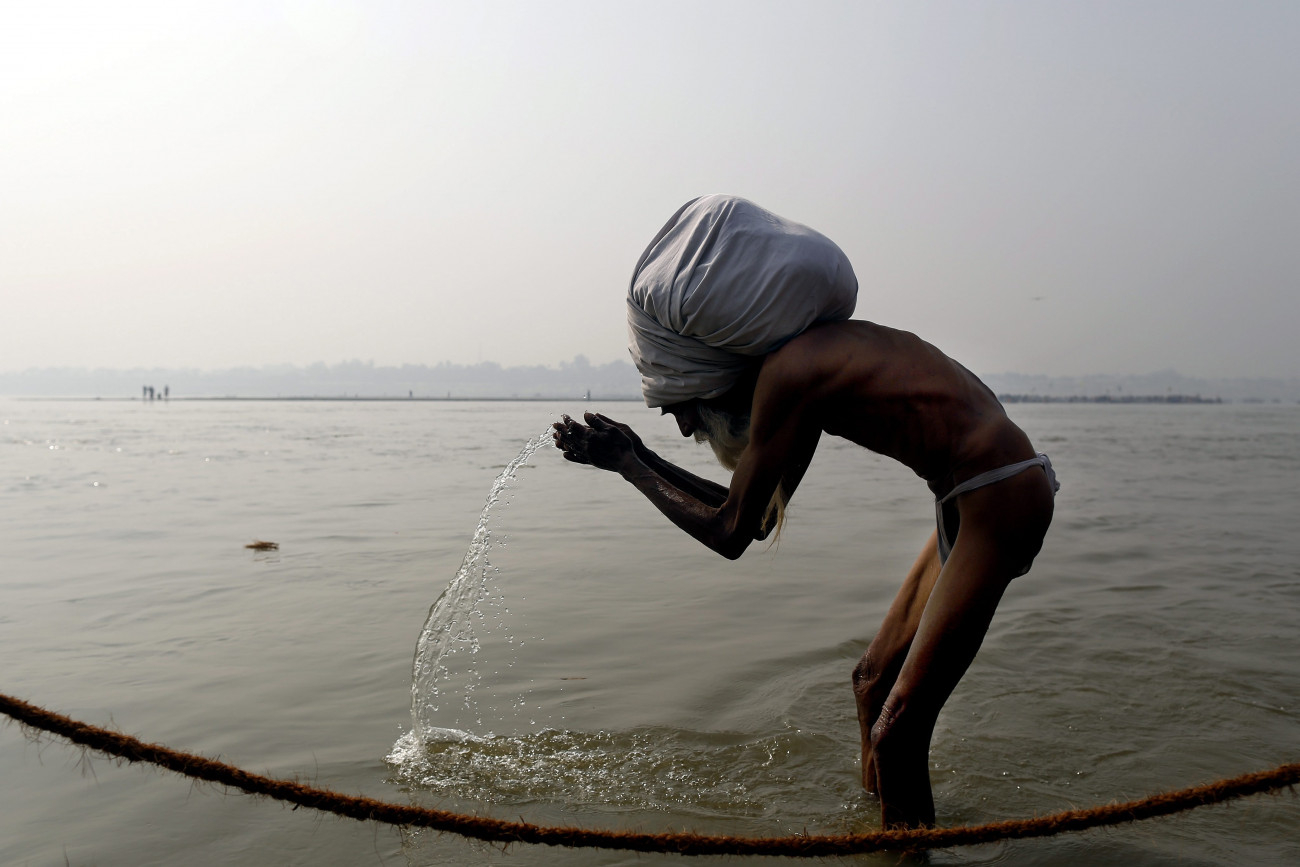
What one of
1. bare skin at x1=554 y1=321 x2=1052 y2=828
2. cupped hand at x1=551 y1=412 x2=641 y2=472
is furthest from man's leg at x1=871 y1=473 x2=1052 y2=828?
cupped hand at x1=551 y1=412 x2=641 y2=472

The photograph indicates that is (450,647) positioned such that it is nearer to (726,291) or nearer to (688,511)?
(688,511)

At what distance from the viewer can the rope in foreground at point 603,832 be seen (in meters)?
1.84

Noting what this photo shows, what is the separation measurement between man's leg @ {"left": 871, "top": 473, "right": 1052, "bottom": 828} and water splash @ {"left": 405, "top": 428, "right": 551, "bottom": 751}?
1585mm

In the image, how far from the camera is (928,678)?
246cm

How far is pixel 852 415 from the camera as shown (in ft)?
8.36

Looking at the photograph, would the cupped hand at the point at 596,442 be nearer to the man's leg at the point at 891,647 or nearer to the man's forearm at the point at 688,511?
the man's forearm at the point at 688,511

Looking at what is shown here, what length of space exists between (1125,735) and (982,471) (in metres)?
2.09

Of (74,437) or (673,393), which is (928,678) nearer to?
(673,393)

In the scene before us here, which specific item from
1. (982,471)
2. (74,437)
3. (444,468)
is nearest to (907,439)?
(982,471)

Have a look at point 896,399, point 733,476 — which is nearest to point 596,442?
point 733,476

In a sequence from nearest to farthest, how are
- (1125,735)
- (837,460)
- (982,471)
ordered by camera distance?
(982,471)
(1125,735)
(837,460)

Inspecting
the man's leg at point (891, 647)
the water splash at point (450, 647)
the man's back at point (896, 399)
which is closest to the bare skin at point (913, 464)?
the man's back at point (896, 399)

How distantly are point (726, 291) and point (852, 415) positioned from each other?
51 centimetres

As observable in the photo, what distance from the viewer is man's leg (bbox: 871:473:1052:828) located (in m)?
2.44
